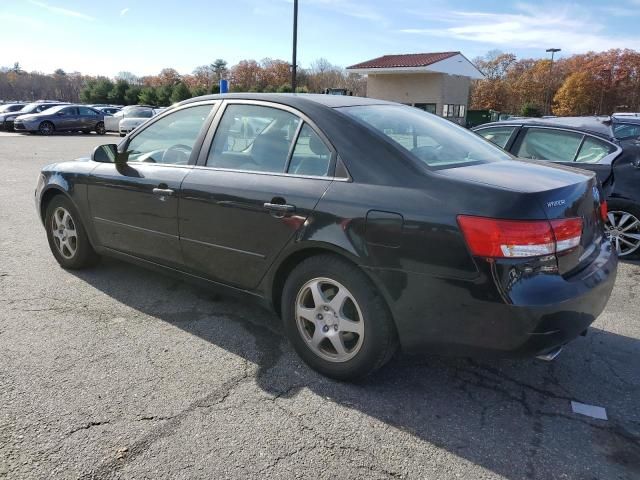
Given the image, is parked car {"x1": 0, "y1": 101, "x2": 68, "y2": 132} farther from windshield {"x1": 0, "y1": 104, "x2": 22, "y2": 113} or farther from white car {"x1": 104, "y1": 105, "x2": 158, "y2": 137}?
white car {"x1": 104, "y1": 105, "x2": 158, "y2": 137}

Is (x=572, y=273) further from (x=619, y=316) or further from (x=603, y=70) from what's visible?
(x=603, y=70)

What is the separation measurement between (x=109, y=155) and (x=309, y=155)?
2039 mm

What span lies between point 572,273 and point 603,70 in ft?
297

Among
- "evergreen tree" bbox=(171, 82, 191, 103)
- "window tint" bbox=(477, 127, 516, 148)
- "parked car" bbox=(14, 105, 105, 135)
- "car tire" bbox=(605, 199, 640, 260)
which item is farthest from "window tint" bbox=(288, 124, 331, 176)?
→ "evergreen tree" bbox=(171, 82, 191, 103)

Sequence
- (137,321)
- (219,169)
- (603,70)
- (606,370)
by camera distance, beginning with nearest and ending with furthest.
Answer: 1. (606,370)
2. (219,169)
3. (137,321)
4. (603,70)

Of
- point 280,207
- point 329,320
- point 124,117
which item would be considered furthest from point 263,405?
point 124,117

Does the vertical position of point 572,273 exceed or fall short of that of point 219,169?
it falls short

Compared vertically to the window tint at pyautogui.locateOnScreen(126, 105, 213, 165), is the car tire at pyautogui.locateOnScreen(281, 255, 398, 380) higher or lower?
lower

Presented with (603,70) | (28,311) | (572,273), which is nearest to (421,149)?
(572,273)

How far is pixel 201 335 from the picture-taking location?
11.7ft

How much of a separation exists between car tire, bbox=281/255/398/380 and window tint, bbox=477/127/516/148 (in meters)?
4.09

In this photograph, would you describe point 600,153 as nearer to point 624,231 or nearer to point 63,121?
point 624,231

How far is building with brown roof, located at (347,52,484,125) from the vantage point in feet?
126

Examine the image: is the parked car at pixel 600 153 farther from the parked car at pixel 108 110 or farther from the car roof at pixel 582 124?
the parked car at pixel 108 110
